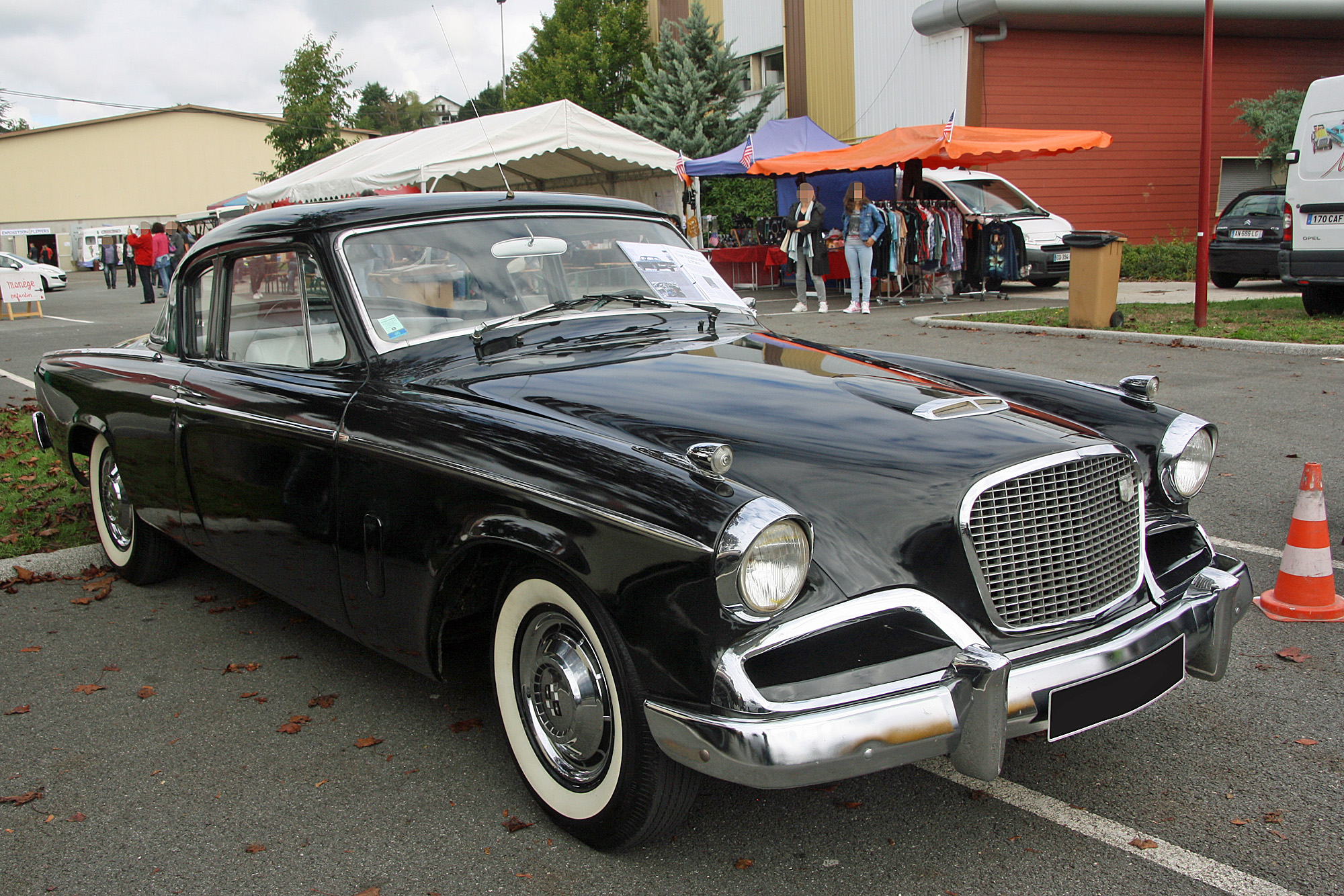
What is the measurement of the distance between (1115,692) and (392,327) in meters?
2.34

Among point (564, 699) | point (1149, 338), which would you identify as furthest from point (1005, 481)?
point (1149, 338)

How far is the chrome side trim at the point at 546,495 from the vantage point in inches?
87.9

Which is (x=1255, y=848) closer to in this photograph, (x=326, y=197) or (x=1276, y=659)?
(x=1276, y=659)

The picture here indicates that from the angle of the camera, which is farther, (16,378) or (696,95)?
(696,95)

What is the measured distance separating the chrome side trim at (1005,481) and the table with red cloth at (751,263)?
17095mm

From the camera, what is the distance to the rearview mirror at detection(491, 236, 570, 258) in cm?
361

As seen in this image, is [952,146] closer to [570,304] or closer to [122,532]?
[570,304]

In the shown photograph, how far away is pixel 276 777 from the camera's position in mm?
3062

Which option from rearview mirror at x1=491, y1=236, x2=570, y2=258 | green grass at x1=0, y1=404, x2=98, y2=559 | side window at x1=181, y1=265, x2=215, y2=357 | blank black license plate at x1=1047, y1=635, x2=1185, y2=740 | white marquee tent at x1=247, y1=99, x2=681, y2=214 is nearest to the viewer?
blank black license plate at x1=1047, y1=635, x2=1185, y2=740

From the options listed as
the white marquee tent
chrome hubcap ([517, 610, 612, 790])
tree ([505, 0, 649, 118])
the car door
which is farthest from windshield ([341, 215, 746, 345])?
tree ([505, 0, 649, 118])

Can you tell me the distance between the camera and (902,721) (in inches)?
85.4

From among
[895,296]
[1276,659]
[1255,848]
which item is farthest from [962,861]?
[895,296]

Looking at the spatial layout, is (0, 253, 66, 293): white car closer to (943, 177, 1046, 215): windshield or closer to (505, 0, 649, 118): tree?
A: (505, 0, 649, 118): tree

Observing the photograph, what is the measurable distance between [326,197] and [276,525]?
15772 mm
